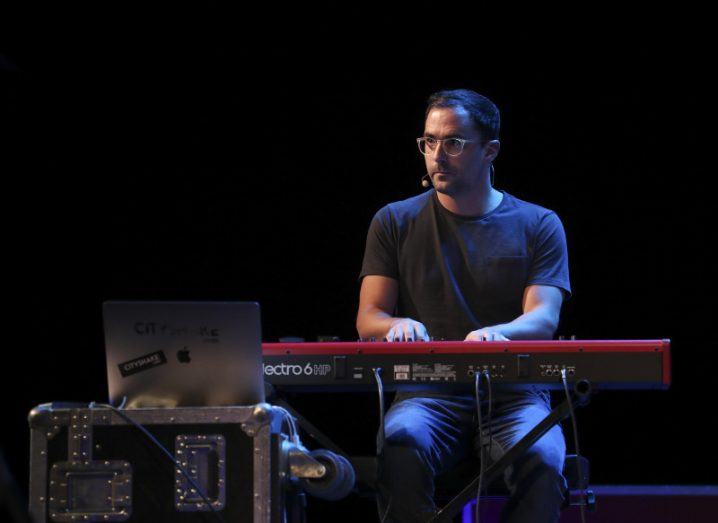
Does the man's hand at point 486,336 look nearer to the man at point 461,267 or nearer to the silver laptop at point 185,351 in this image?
the man at point 461,267

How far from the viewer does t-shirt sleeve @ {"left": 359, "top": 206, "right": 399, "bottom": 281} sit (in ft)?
12.4

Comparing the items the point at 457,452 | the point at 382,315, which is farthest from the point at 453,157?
the point at 457,452

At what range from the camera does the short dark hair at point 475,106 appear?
3746mm

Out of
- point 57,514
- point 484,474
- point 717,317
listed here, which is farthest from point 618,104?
point 57,514

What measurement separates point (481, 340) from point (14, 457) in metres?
3.14

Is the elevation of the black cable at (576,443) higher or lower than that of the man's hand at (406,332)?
lower

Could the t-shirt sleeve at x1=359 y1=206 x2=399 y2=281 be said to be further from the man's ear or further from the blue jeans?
the blue jeans

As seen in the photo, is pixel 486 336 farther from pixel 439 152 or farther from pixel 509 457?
pixel 439 152

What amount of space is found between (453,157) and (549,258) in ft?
1.70

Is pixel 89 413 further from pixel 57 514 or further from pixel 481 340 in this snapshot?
pixel 481 340

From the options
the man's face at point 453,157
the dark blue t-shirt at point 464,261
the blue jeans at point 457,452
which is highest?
the man's face at point 453,157

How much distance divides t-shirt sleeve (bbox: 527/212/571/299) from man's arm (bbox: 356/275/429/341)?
475 millimetres

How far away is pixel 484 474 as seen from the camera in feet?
9.80

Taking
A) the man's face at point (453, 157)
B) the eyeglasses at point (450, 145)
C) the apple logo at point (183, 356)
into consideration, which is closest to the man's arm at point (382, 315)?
the man's face at point (453, 157)
